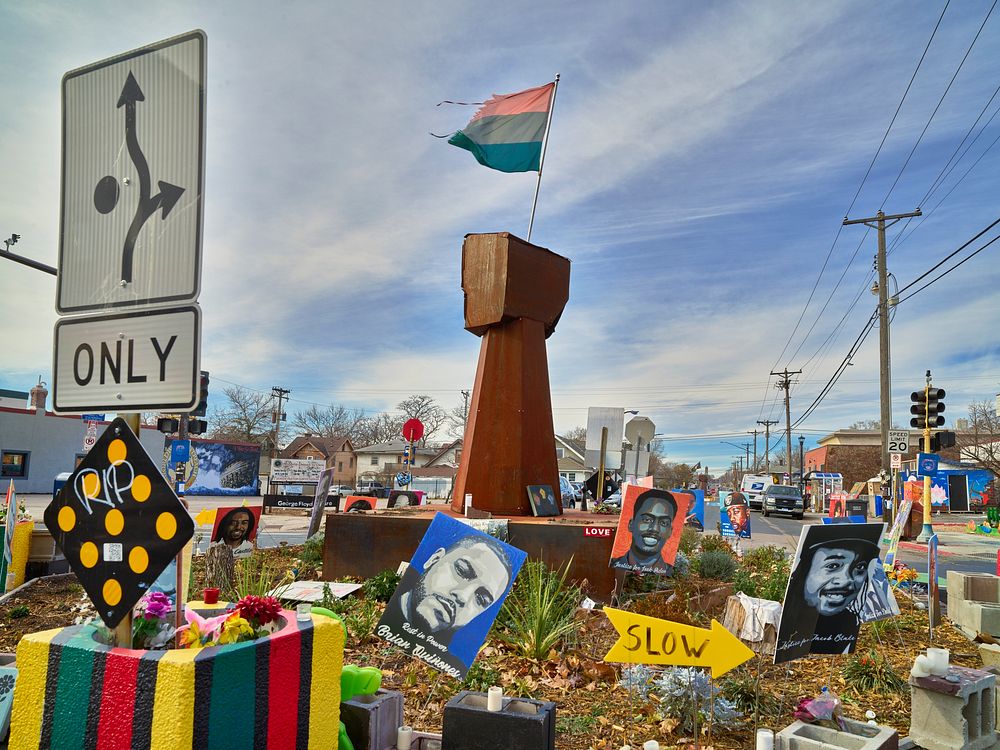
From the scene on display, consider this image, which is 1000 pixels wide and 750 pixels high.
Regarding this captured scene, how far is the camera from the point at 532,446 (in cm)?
1002

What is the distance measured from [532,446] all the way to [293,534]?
11.2 meters

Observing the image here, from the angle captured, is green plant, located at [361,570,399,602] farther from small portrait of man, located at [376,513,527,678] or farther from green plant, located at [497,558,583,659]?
small portrait of man, located at [376,513,527,678]

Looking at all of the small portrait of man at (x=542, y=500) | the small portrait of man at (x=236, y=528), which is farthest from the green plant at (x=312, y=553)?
the small portrait of man at (x=542, y=500)

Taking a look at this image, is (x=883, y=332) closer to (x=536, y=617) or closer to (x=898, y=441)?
(x=898, y=441)

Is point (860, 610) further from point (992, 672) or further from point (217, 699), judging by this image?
Result: point (217, 699)

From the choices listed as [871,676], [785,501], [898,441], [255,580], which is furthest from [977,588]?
[785,501]

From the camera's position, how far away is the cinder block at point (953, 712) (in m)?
4.26

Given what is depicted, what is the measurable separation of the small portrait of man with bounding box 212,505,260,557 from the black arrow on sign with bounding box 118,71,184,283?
21.5 feet

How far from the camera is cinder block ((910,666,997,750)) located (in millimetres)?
4258

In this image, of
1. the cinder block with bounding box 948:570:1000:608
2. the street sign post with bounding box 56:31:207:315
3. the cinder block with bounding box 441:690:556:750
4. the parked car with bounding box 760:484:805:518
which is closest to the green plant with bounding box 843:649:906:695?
the cinder block with bounding box 948:570:1000:608

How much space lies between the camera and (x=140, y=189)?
242 centimetres

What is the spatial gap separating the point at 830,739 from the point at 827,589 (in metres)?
1.14

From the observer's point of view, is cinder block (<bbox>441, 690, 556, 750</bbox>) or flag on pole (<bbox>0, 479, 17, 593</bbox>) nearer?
cinder block (<bbox>441, 690, 556, 750</bbox>)

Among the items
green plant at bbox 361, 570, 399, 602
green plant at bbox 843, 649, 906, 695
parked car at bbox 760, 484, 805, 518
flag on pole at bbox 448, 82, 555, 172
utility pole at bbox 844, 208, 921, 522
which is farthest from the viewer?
parked car at bbox 760, 484, 805, 518
